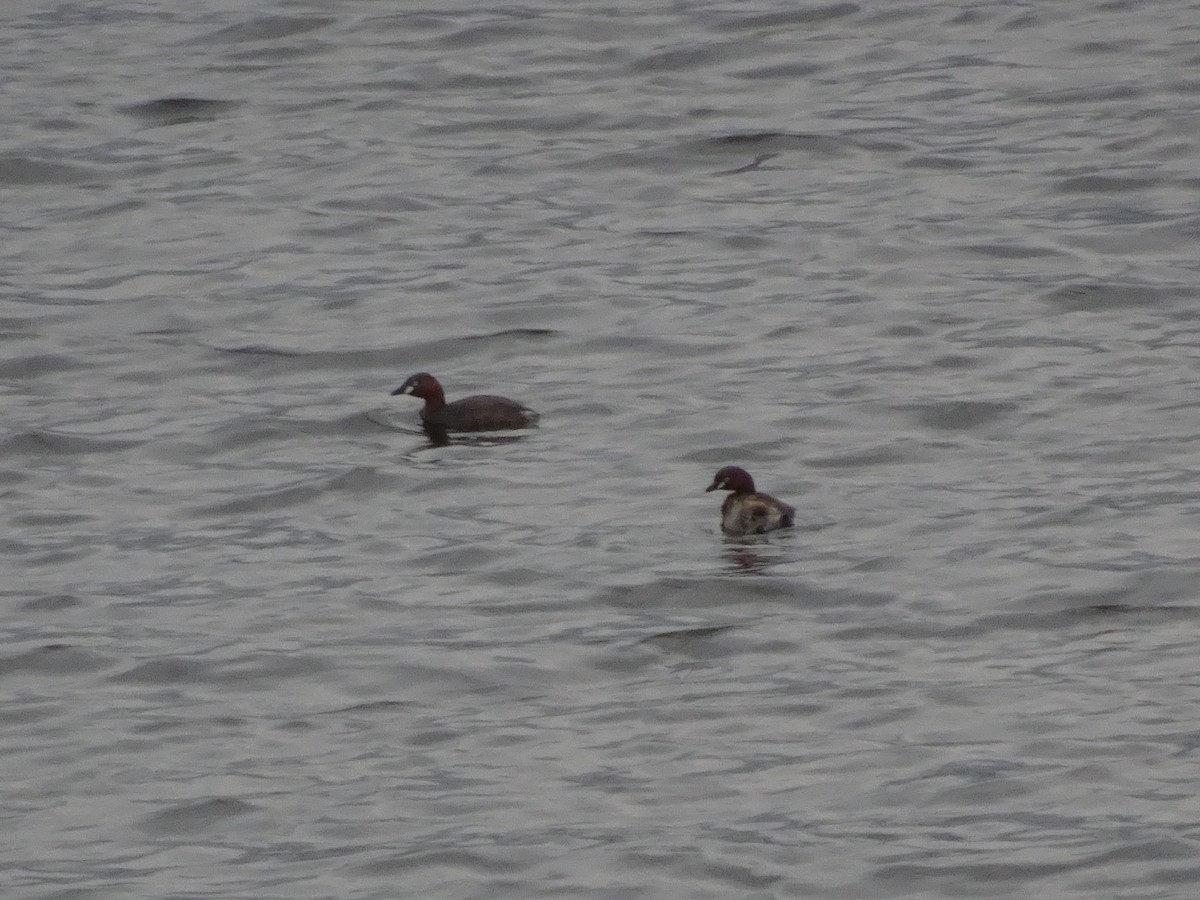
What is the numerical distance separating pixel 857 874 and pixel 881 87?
13.2 metres

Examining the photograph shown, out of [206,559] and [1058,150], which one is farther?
[1058,150]

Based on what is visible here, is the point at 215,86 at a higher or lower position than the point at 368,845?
higher

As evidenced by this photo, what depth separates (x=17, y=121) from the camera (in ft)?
74.5

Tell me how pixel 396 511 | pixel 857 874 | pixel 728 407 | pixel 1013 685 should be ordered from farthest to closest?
pixel 728 407 → pixel 396 511 → pixel 1013 685 → pixel 857 874

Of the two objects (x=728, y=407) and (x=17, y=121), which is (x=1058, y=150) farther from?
(x=17, y=121)

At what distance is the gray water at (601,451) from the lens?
10.4 metres

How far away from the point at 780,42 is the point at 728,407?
831 centimetres

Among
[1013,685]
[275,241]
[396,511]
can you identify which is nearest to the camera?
[1013,685]

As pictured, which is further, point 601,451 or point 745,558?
point 601,451

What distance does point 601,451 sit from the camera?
15203 millimetres

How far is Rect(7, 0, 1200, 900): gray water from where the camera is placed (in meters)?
10.4

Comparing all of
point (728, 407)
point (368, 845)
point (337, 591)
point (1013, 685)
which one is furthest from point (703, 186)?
point (368, 845)

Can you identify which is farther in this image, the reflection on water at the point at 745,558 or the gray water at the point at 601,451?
the reflection on water at the point at 745,558

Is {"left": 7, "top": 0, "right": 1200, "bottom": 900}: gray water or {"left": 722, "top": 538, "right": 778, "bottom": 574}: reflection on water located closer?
{"left": 7, "top": 0, "right": 1200, "bottom": 900}: gray water
